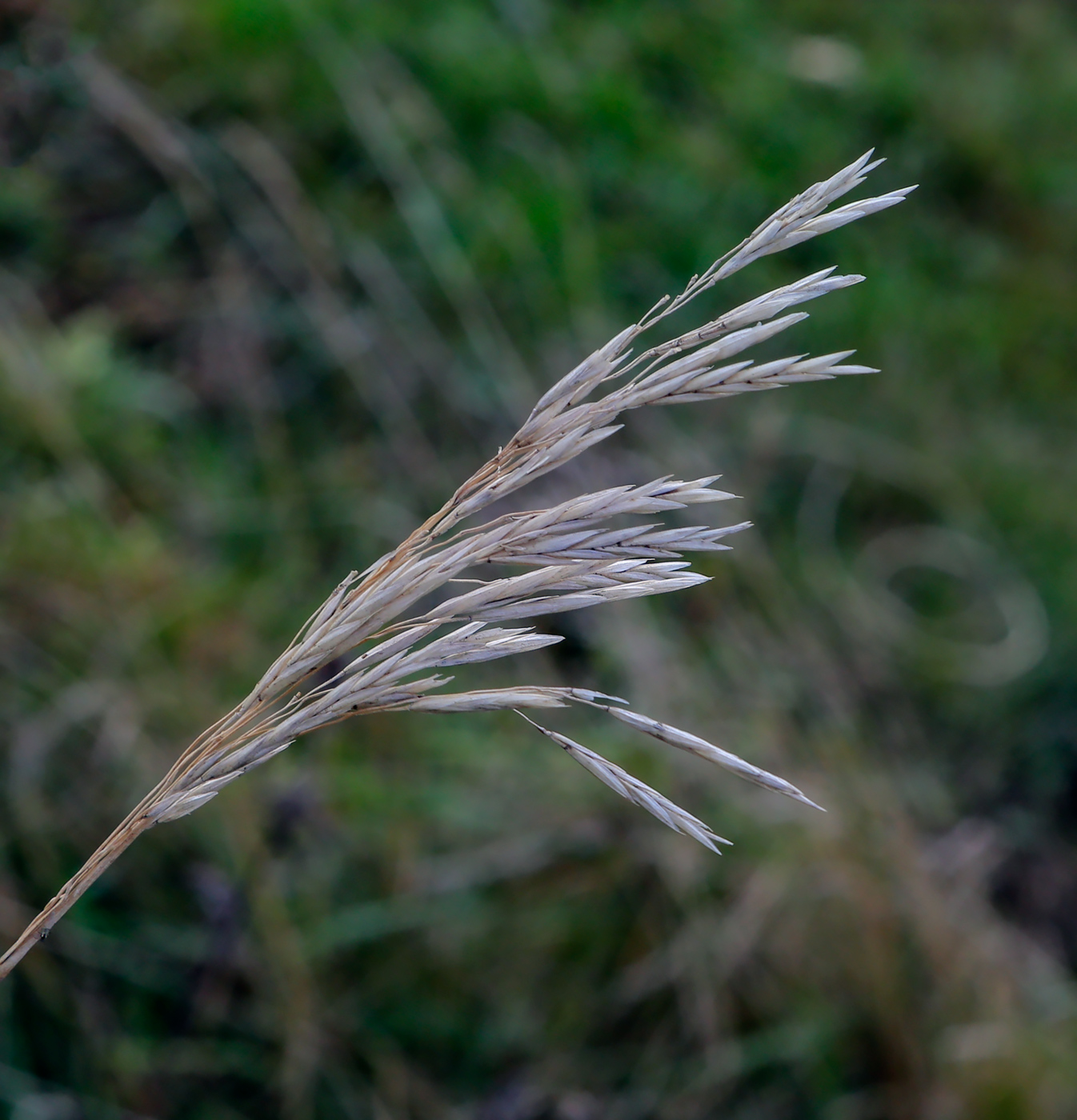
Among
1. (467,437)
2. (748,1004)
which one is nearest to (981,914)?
(748,1004)

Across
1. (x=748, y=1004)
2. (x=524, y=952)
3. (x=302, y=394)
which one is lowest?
(x=748, y=1004)

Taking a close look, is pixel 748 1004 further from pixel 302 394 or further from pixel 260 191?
pixel 260 191

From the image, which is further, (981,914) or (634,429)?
(634,429)

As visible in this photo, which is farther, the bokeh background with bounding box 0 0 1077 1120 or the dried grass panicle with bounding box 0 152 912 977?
the bokeh background with bounding box 0 0 1077 1120

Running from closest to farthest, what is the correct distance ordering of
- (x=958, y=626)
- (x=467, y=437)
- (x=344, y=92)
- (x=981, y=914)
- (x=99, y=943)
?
(x=99, y=943) < (x=981, y=914) < (x=467, y=437) < (x=344, y=92) < (x=958, y=626)
